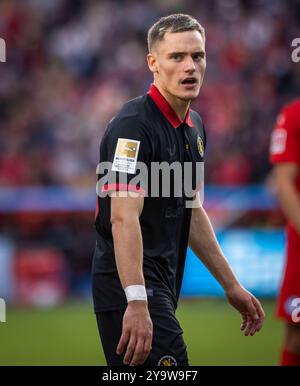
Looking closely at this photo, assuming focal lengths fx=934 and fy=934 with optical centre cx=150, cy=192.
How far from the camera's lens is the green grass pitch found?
27.9ft

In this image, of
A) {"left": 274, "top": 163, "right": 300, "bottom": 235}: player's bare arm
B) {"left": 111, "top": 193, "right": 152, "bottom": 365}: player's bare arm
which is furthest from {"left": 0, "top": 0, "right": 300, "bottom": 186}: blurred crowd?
{"left": 111, "top": 193, "right": 152, "bottom": 365}: player's bare arm

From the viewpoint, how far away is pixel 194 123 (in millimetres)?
5031

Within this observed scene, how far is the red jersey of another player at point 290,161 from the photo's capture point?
5953 millimetres

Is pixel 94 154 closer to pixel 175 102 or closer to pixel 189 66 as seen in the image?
pixel 175 102

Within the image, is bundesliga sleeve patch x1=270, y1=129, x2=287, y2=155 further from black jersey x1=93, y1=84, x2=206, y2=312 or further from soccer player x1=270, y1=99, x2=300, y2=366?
black jersey x1=93, y1=84, x2=206, y2=312

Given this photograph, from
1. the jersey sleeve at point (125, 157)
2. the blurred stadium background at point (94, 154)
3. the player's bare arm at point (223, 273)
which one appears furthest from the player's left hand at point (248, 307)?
the blurred stadium background at point (94, 154)

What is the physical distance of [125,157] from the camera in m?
4.35

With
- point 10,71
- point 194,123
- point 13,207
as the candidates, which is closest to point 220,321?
point 13,207

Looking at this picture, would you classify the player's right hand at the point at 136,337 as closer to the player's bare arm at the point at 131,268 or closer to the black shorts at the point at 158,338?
the player's bare arm at the point at 131,268

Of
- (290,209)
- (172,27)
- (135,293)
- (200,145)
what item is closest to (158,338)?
(135,293)

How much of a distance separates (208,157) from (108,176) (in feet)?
32.9

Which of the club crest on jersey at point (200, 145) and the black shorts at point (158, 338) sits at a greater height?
the club crest on jersey at point (200, 145)

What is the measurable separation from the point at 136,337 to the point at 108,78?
1231 centimetres

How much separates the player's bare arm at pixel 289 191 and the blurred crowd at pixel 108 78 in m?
8.00
